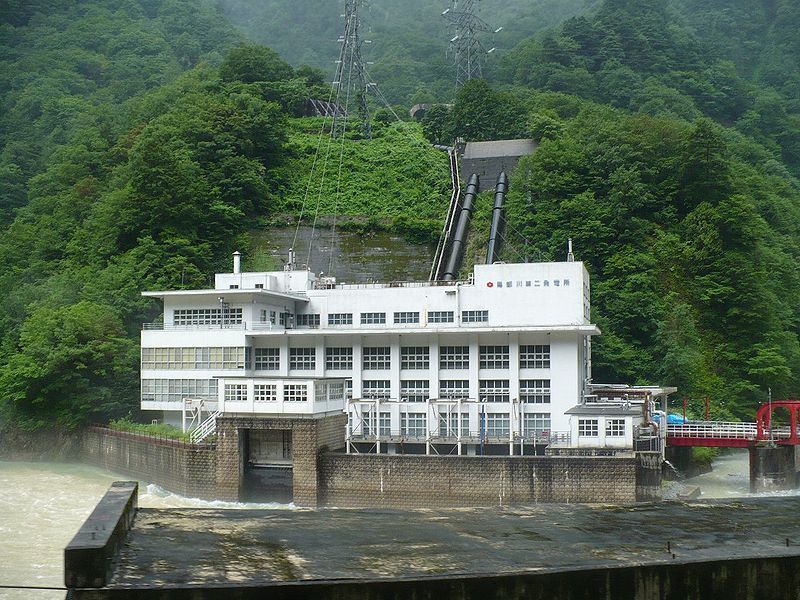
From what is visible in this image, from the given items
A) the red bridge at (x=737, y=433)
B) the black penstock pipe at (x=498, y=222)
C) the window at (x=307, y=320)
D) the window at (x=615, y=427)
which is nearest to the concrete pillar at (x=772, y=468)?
the red bridge at (x=737, y=433)

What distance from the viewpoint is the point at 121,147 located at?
7556 cm

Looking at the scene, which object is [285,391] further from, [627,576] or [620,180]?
[620,180]

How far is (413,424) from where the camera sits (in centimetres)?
4100

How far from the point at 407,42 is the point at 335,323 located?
348ft

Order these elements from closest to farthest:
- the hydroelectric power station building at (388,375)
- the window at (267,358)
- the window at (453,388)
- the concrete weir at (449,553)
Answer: the concrete weir at (449,553) < the hydroelectric power station building at (388,375) < the window at (453,388) < the window at (267,358)

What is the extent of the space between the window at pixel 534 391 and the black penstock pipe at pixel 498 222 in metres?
20.2

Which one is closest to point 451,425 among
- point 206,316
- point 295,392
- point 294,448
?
point 295,392

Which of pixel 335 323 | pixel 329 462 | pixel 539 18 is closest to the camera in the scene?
pixel 329 462

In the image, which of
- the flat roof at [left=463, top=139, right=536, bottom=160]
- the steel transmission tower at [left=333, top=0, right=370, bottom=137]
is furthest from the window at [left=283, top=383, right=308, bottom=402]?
the flat roof at [left=463, top=139, right=536, bottom=160]

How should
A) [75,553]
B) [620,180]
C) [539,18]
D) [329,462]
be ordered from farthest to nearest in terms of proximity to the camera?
1. [539,18]
2. [620,180]
3. [329,462]
4. [75,553]

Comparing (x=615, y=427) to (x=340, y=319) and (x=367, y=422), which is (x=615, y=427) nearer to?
(x=367, y=422)

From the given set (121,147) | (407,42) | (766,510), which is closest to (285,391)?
(766,510)

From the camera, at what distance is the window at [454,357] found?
41.2 m

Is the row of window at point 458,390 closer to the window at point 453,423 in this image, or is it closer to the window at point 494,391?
the window at point 494,391
